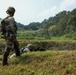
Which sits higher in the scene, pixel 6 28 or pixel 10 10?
pixel 10 10

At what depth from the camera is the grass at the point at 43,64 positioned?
8992mm

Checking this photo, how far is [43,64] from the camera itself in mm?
9680

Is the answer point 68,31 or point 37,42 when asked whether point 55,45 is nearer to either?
point 37,42

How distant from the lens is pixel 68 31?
5672 cm

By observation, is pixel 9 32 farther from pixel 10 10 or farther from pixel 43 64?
pixel 43 64

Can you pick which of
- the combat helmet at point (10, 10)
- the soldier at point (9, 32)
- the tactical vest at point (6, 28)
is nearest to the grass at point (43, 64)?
the soldier at point (9, 32)

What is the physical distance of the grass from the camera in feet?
29.5

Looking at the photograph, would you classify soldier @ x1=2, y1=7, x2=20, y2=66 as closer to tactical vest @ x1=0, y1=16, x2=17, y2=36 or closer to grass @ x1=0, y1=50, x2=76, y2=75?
tactical vest @ x1=0, y1=16, x2=17, y2=36

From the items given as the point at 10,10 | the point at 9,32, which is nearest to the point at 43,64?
the point at 9,32

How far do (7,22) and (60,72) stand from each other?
3.06 meters

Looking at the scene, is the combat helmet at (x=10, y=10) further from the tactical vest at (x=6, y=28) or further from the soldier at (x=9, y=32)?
the tactical vest at (x=6, y=28)

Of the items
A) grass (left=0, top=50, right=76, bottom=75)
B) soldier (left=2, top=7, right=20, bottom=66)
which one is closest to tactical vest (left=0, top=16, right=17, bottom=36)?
soldier (left=2, top=7, right=20, bottom=66)

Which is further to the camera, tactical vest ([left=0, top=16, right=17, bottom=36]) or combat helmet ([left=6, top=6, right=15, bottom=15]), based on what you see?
combat helmet ([left=6, top=6, right=15, bottom=15])

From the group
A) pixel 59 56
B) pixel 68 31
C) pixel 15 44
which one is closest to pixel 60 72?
pixel 59 56
